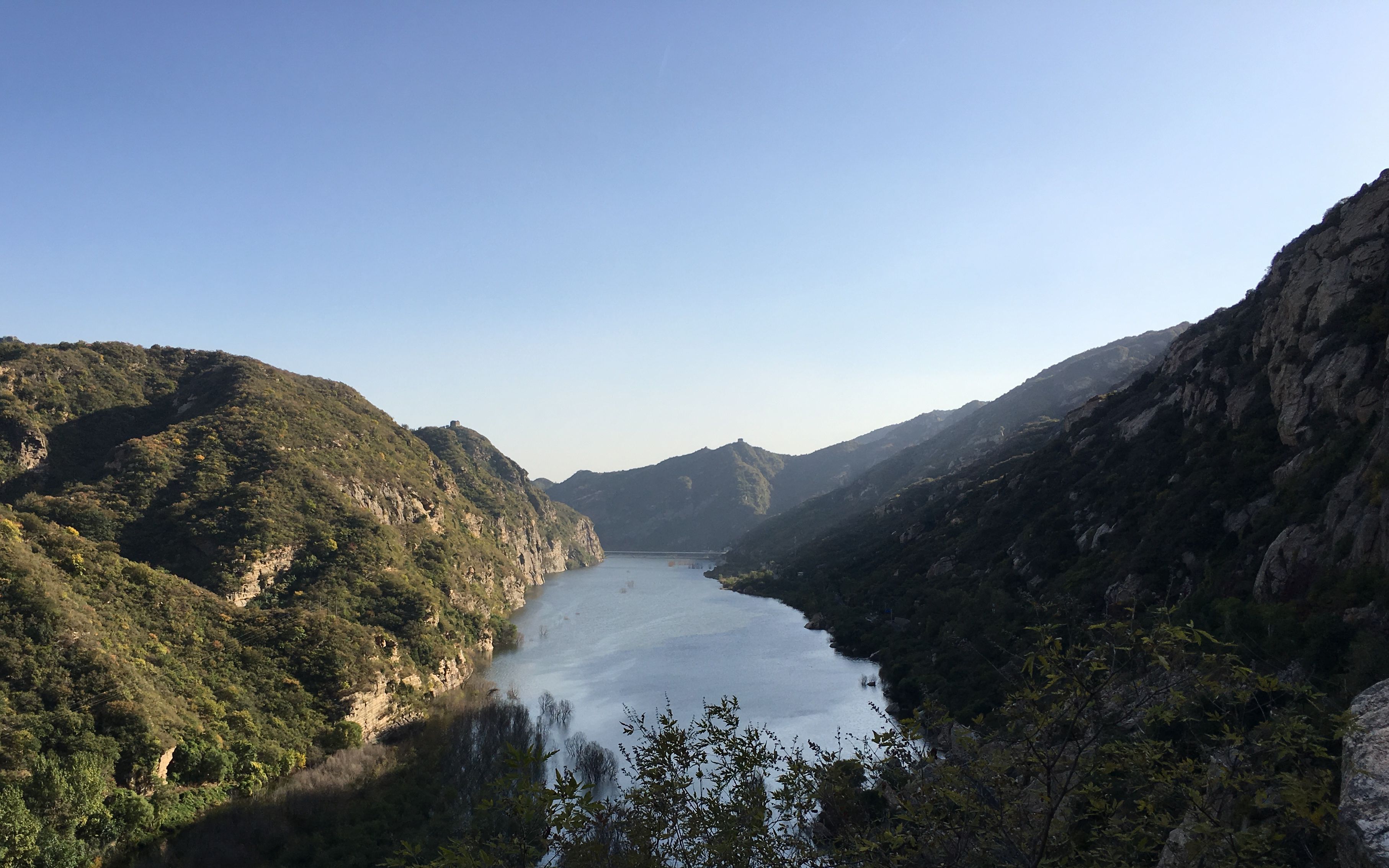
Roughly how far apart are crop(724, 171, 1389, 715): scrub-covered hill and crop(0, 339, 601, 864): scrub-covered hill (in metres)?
36.5

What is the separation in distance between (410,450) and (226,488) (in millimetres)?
47386

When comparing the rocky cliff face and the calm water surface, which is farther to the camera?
the calm water surface

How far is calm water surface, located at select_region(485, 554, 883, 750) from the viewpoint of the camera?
5022cm

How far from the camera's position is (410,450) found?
105 meters

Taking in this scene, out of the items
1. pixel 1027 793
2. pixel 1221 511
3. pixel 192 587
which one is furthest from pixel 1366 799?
pixel 192 587

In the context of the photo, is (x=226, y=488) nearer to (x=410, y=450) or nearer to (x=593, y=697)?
(x=593, y=697)

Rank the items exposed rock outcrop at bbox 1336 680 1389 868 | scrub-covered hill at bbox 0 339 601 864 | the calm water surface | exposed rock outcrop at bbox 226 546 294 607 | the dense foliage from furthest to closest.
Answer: the calm water surface, exposed rock outcrop at bbox 226 546 294 607, scrub-covered hill at bbox 0 339 601 864, the dense foliage, exposed rock outcrop at bbox 1336 680 1389 868

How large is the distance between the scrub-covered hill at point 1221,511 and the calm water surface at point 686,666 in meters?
5.44

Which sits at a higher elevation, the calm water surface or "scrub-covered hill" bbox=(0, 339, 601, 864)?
"scrub-covered hill" bbox=(0, 339, 601, 864)

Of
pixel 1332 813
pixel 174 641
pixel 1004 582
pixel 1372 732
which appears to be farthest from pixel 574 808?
pixel 1004 582

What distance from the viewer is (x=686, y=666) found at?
6875 centimetres

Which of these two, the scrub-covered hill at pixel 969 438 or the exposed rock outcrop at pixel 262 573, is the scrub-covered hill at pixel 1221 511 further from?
the scrub-covered hill at pixel 969 438

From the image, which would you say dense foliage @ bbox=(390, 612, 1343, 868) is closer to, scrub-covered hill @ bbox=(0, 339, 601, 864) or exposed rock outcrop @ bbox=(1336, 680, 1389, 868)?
exposed rock outcrop @ bbox=(1336, 680, 1389, 868)

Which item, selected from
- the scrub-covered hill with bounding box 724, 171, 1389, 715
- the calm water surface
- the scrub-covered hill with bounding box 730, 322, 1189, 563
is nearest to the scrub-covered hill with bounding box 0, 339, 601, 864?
the calm water surface
